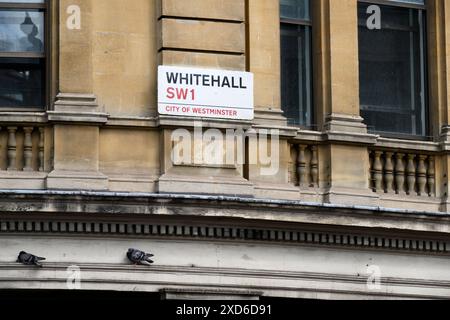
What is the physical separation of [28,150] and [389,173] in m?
5.45

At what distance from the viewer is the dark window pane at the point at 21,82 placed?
95.2 ft

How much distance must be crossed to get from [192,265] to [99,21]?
11.8 ft

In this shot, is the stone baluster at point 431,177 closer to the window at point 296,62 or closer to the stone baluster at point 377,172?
the stone baluster at point 377,172

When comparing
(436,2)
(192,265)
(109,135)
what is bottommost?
(192,265)

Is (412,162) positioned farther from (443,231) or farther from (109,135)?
(109,135)

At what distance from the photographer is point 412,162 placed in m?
30.9

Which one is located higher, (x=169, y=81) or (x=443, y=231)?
(x=169, y=81)

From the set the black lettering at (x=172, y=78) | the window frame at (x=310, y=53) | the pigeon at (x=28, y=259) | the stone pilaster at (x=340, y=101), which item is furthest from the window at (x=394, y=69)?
the pigeon at (x=28, y=259)

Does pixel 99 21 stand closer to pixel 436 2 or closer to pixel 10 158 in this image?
pixel 10 158

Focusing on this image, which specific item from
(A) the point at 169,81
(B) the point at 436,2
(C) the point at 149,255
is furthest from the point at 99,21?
(B) the point at 436,2

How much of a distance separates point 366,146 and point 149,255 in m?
3.95

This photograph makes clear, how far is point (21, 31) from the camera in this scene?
96.0 ft

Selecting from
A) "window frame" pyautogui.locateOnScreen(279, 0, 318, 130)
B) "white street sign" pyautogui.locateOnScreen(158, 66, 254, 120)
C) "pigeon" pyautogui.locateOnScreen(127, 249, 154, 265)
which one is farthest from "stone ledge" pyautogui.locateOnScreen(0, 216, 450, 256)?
"window frame" pyautogui.locateOnScreen(279, 0, 318, 130)

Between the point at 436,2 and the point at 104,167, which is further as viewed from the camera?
the point at 436,2
